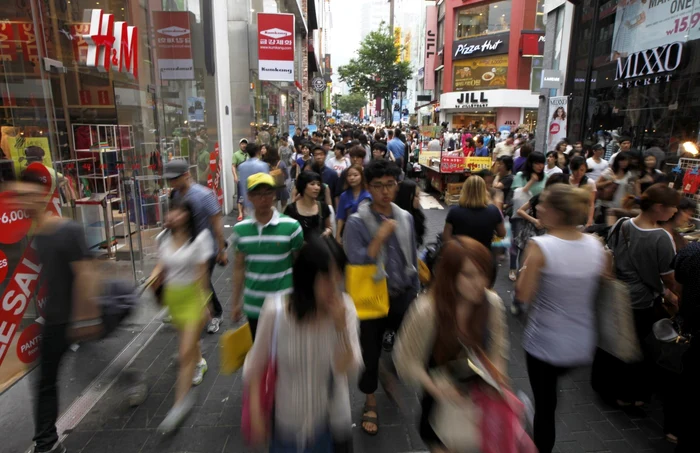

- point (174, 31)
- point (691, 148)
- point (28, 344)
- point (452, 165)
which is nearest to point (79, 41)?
point (174, 31)

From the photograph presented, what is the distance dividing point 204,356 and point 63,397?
122cm

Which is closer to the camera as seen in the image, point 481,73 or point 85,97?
point 85,97

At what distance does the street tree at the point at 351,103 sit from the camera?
131 meters

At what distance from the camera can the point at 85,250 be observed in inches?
116

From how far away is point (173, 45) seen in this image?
30.0ft

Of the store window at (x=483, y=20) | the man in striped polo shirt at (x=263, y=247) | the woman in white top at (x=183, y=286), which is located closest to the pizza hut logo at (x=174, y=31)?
the woman in white top at (x=183, y=286)

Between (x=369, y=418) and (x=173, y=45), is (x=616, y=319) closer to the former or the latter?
(x=369, y=418)

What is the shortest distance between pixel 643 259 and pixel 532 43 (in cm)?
3479

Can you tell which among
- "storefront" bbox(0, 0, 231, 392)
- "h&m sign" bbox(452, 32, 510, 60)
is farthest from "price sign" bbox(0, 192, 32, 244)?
"h&m sign" bbox(452, 32, 510, 60)

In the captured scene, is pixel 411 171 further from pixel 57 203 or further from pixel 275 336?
pixel 275 336

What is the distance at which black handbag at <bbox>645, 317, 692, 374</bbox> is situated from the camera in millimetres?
3279

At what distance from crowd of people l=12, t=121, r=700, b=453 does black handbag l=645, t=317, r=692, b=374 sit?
0.11 meters

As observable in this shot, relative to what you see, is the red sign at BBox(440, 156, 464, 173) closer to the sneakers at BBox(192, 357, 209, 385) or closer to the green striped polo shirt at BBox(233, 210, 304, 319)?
the sneakers at BBox(192, 357, 209, 385)

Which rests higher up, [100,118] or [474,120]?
[474,120]
